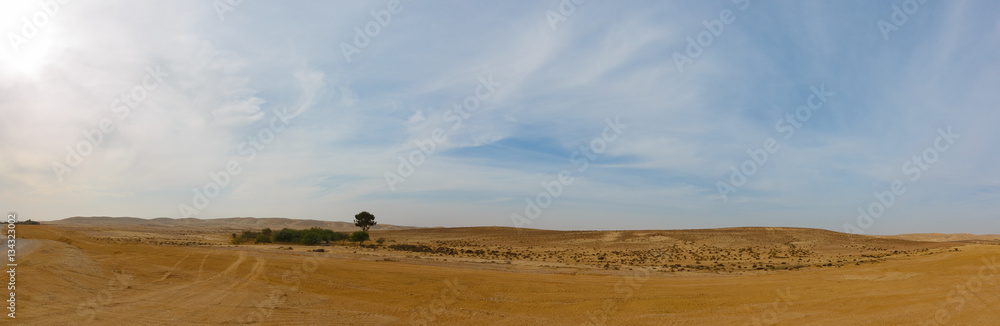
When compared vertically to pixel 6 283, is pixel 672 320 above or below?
below

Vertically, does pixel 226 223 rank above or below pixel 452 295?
above

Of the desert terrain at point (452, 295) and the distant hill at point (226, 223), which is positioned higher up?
the distant hill at point (226, 223)

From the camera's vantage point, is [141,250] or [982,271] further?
[141,250]

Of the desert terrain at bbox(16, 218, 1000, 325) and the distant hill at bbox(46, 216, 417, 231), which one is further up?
the distant hill at bbox(46, 216, 417, 231)

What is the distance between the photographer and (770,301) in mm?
14539

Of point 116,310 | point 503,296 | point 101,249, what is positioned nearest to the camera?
point 116,310

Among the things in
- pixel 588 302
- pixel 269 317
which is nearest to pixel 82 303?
pixel 269 317

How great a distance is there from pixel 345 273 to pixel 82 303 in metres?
8.76

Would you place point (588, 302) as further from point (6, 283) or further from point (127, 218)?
point (127, 218)

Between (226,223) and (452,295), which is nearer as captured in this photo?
(452,295)

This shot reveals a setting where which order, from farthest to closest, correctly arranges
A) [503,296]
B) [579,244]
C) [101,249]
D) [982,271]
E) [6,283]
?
1. [579,244]
2. [101,249]
3. [982,271]
4. [503,296]
5. [6,283]

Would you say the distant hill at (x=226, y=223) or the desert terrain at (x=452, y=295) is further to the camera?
the distant hill at (x=226, y=223)

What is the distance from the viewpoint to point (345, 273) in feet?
63.7

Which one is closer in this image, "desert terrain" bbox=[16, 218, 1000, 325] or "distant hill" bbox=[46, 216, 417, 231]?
"desert terrain" bbox=[16, 218, 1000, 325]
